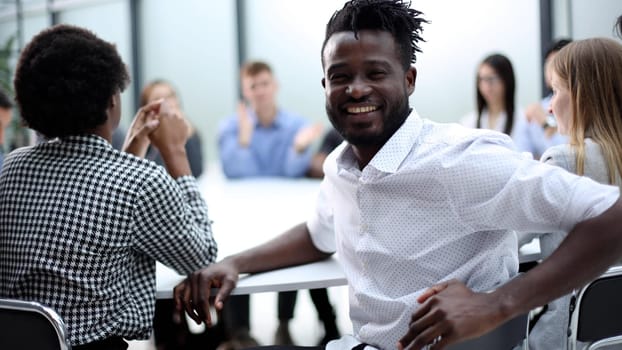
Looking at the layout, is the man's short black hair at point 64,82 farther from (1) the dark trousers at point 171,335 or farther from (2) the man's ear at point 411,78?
(1) the dark trousers at point 171,335

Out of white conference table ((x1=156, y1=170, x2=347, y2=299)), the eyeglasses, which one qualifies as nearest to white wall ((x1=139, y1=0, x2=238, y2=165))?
white conference table ((x1=156, y1=170, x2=347, y2=299))

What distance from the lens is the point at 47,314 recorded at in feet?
4.97

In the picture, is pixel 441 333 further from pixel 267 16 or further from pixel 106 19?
pixel 106 19

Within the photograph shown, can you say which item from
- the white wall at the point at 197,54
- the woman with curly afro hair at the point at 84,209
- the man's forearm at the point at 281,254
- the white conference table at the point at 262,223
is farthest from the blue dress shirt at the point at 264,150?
the white wall at the point at 197,54

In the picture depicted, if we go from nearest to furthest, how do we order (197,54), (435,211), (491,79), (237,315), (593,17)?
(435,211)
(237,315)
(593,17)
(491,79)
(197,54)

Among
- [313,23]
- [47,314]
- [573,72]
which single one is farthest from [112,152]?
[313,23]

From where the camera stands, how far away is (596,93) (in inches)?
75.4

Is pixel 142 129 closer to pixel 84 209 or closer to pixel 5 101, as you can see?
pixel 84 209

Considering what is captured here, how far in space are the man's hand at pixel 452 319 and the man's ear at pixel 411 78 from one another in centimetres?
46

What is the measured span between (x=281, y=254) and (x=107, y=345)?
470 mm

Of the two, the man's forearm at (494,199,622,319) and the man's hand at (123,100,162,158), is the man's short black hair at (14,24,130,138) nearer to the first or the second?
the man's hand at (123,100,162,158)

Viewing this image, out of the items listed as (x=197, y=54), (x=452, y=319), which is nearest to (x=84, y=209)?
(x=452, y=319)

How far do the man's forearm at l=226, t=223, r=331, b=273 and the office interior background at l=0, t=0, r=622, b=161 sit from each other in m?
2.37

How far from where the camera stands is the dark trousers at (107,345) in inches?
66.9
